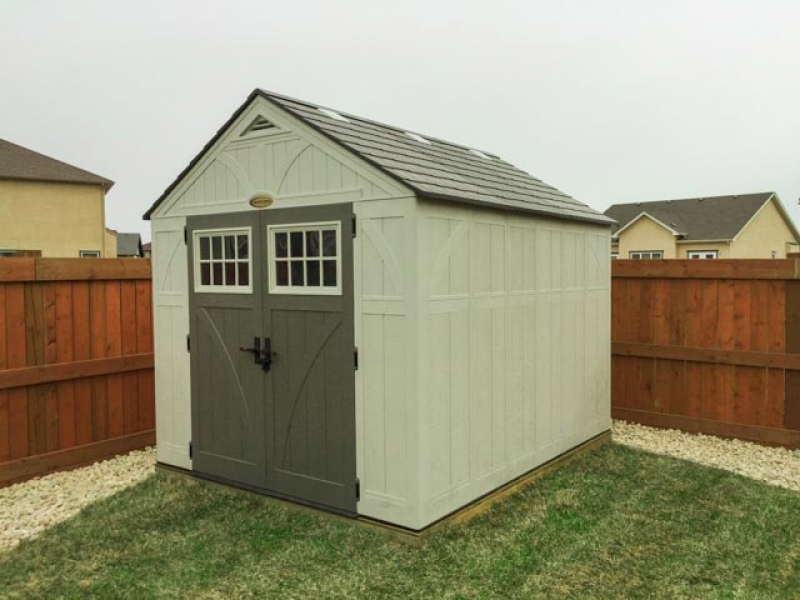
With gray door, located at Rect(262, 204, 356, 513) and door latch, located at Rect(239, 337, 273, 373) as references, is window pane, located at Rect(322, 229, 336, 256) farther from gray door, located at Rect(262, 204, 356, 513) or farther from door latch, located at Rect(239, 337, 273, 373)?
door latch, located at Rect(239, 337, 273, 373)

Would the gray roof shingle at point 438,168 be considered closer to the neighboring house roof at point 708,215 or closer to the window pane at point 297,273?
the window pane at point 297,273

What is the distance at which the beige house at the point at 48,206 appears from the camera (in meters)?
23.5

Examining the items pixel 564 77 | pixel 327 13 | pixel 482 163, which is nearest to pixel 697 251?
pixel 564 77

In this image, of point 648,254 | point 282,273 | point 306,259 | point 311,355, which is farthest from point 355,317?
point 648,254

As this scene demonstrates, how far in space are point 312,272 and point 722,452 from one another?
4.99 metres

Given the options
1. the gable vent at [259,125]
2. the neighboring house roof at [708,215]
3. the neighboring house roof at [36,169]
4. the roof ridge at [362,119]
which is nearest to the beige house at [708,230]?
the neighboring house roof at [708,215]

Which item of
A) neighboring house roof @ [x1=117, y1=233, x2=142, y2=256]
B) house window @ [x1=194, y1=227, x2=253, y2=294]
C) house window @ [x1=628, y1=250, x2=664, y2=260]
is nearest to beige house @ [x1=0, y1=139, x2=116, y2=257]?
neighboring house roof @ [x1=117, y1=233, x2=142, y2=256]

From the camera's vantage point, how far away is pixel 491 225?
505cm

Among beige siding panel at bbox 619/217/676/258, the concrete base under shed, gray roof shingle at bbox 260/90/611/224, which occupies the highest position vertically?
beige siding panel at bbox 619/217/676/258

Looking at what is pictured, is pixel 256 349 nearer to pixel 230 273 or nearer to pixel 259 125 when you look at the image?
pixel 230 273

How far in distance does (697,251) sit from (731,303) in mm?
25822

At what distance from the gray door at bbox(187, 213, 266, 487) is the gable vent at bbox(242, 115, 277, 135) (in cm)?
71

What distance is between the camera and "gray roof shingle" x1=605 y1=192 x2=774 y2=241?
2972 cm

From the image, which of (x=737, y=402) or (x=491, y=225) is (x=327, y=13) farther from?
(x=737, y=402)
